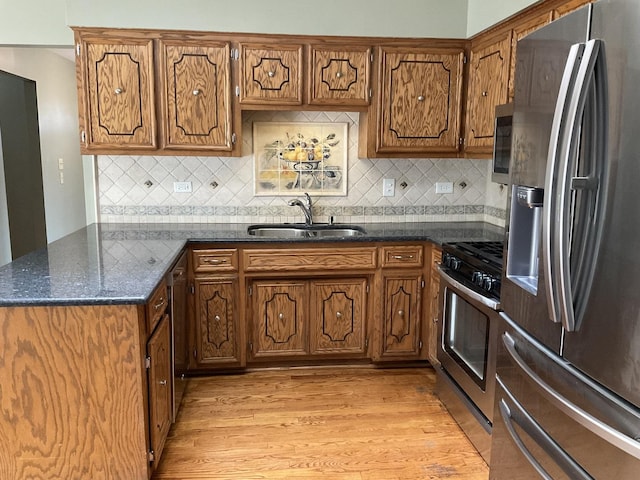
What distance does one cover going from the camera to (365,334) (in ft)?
10.8

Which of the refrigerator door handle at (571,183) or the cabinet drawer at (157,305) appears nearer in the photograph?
the refrigerator door handle at (571,183)

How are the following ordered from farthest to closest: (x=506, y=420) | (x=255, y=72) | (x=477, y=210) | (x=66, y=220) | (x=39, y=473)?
(x=66, y=220) → (x=477, y=210) → (x=255, y=72) → (x=39, y=473) → (x=506, y=420)

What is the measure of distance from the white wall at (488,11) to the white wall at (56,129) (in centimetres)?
363

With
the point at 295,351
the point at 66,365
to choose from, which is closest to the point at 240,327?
the point at 295,351

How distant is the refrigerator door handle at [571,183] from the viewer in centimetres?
120

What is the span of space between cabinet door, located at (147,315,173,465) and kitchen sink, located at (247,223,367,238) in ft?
4.37

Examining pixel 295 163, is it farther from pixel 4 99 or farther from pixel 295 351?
pixel 4 99

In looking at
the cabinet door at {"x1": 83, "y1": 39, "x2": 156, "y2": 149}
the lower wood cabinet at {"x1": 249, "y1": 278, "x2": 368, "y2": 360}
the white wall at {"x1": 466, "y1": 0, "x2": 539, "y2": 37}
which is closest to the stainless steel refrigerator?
the white wall at {"x1": 466, "y1": 0, "x2": 539, "y2": 37}

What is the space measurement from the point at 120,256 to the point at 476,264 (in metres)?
1.72

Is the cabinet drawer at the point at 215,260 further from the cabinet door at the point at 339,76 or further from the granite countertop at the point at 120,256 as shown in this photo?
the cabinet door at the point at 339,76

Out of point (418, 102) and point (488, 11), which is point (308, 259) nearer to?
point (418, 102)

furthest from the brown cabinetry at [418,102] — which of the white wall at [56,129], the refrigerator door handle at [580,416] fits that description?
the white wall at [56,129]

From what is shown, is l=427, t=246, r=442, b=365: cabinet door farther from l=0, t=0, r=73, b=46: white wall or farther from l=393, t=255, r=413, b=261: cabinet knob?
l=0, t=0, r=73, b=46: white wall

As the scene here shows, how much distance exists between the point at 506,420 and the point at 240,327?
5.85 ft
